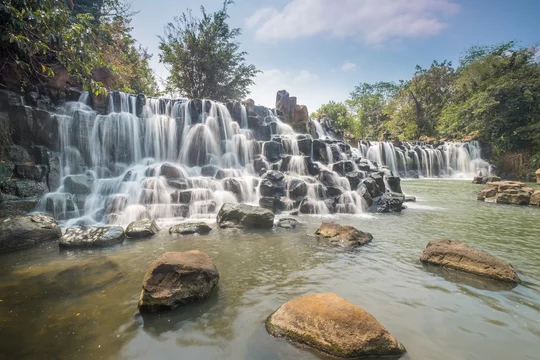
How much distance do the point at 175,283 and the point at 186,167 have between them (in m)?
11.8

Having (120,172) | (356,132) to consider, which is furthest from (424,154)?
(120,172)

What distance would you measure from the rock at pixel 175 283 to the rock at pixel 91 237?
141 inches

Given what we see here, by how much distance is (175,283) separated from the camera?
373 cm

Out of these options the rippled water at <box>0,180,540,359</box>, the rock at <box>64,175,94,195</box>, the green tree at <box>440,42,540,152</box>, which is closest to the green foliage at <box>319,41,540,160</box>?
the green tree at <box>440,42,540,152</box>

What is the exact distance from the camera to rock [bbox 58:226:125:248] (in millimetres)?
6398

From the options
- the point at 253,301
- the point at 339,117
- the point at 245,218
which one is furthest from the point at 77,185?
the point at 339,117

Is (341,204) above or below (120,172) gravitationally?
below

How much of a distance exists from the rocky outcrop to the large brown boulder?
49.1 ft

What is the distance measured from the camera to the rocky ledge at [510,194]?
40.8 feet

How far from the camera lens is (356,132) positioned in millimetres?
51250

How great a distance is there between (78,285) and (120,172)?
392 inches

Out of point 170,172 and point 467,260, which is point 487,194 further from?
point 170,172

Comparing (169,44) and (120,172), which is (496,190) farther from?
(169,44)

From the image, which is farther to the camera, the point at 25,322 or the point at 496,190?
the point at 496,190
